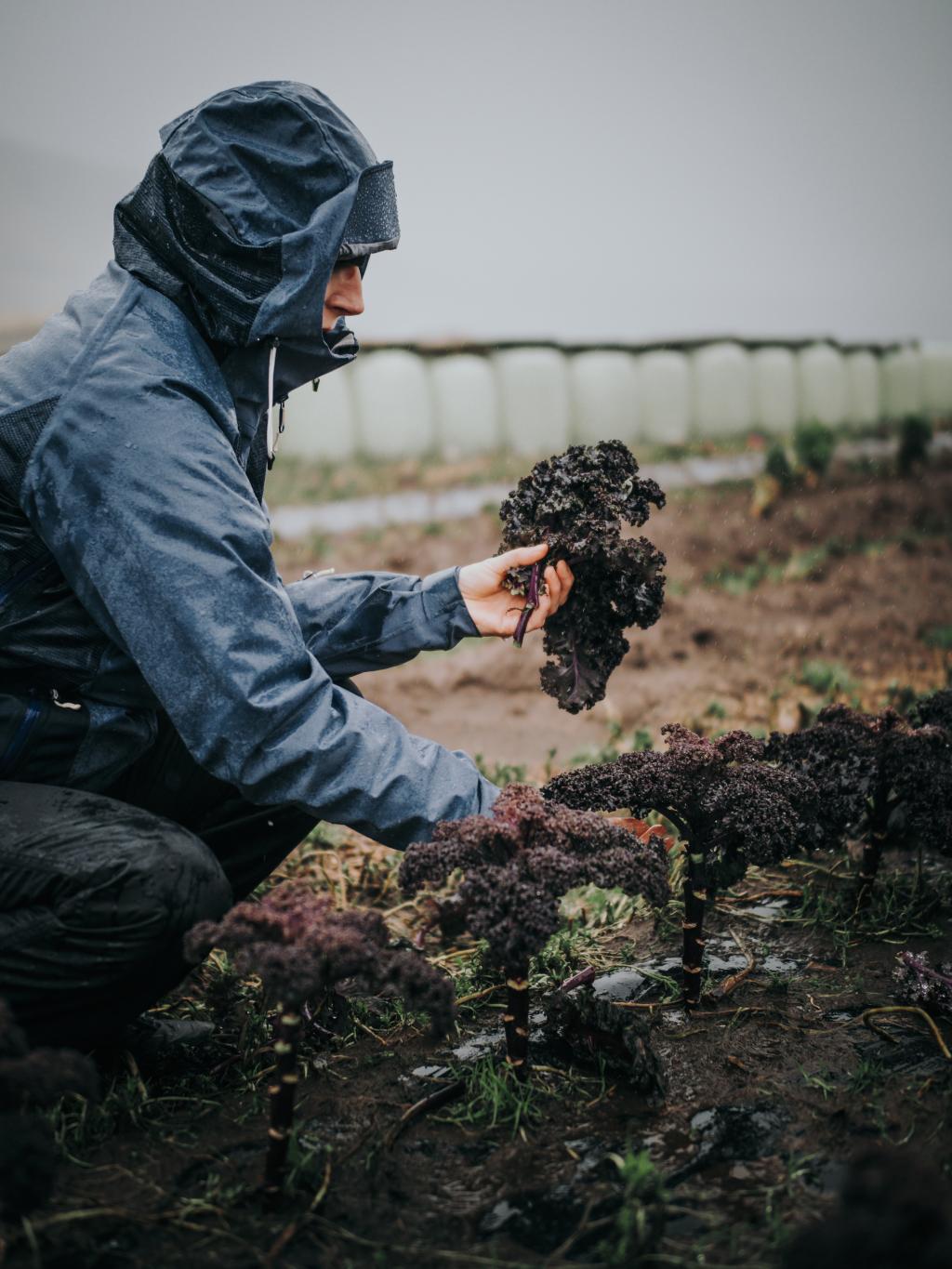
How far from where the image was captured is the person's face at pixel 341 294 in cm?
314

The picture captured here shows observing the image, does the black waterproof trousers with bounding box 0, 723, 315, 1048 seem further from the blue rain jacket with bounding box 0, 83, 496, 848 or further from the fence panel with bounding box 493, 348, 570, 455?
the fence panel with bounding box 493, 348, 570, 455

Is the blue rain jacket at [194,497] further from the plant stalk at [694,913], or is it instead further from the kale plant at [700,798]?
the plant stalk at [694,913]

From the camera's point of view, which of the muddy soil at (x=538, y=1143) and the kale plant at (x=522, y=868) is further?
the kale plant at (x=522, y=868)

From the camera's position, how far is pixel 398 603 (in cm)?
362

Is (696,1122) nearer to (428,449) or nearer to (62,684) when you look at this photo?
(62,684)

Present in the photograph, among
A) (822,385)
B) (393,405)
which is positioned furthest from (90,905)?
(822,385)

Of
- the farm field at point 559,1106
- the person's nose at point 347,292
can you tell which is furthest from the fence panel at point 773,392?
the person's nose at point 347,292

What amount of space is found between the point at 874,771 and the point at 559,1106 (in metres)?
1.48

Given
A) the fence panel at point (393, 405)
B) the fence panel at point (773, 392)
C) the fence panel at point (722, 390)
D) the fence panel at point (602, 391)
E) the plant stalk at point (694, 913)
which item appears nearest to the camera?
the plant stalk at point (694, 913)

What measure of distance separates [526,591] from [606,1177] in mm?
1662

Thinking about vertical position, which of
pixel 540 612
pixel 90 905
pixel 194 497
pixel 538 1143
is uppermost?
pixel 194 497

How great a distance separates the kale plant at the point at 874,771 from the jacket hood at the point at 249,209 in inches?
79.8

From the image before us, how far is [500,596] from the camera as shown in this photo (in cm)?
354

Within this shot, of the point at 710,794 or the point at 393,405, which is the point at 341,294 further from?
the point at 393,405
